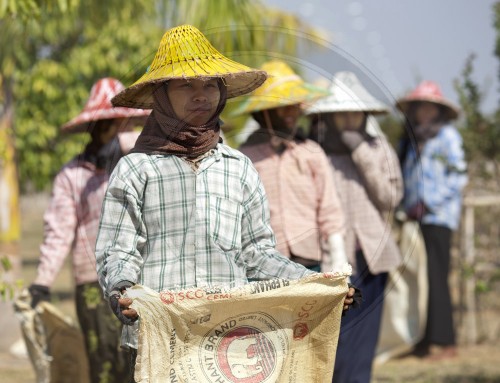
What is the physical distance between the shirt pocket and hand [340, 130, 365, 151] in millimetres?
2260

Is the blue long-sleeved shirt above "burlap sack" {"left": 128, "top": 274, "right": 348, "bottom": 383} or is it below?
above

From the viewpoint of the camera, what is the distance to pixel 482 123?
23.5 ft

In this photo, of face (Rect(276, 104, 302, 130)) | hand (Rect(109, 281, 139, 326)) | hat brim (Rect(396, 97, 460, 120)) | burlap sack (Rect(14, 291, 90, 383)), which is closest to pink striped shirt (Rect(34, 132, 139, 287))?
burlap sack (Rect(14, 291, 90, 383))

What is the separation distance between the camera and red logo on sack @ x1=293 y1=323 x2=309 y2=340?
3199mm

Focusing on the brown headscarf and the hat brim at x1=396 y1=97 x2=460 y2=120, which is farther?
the hat brim at x1=396 y1=97 x2=460 y2=120

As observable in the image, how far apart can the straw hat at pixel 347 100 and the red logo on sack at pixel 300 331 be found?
1124 millimetres

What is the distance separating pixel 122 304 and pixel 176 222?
0.39 m

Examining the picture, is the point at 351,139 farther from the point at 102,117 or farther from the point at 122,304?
the point at 122,304

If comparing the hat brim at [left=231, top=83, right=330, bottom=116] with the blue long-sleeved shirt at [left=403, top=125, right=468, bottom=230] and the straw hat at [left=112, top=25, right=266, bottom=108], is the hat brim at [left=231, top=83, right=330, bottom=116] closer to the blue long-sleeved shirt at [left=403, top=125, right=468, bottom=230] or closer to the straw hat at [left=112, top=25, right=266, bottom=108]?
the straw hat at [left=112, top=25, right=266, bottom=108]

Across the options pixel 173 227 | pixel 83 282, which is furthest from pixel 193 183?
pixel 83 282

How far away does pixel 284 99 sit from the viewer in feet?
14.8

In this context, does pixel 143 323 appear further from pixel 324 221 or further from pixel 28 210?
pixel 28 210

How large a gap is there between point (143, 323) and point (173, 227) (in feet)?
1.29

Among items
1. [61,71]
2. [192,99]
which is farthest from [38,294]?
[61,71]
